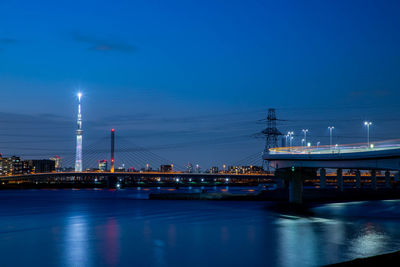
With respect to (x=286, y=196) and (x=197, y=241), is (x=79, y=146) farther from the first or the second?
(x=197, y=241)

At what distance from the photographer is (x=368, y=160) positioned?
54.1 m

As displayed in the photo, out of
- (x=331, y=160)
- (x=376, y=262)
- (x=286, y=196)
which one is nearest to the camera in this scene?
(x=376, y=262)

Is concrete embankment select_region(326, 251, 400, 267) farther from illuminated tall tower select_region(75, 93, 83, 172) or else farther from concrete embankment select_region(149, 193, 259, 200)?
illuminated tall tower select_region(75, 93, 83, 172)

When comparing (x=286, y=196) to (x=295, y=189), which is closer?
(x=295, y=189)

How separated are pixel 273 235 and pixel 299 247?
25.3 feet

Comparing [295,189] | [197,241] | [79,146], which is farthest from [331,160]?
[79,146]

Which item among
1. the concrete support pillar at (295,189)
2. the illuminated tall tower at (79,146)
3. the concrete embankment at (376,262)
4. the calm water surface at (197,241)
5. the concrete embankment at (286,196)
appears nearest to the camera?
the concrete embankment at (376,262)

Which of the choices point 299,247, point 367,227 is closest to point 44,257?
point 299,247

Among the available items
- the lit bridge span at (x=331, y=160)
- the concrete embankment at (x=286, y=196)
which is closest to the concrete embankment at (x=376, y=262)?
the lit bridge span at (x=331, y=160)

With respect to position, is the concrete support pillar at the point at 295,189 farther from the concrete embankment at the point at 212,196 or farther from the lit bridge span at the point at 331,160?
the concrete embankment at the point at 212,196

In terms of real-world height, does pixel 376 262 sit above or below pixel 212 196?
above

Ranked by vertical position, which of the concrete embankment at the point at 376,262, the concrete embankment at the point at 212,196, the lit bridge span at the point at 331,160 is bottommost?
the concrete embankment at the point at 212,196

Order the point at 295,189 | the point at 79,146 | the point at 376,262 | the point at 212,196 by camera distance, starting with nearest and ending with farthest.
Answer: the point at 376,262
the point at 295,189
the point at 212,196
the point at 79,146

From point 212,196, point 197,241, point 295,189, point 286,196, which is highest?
point 295,189
